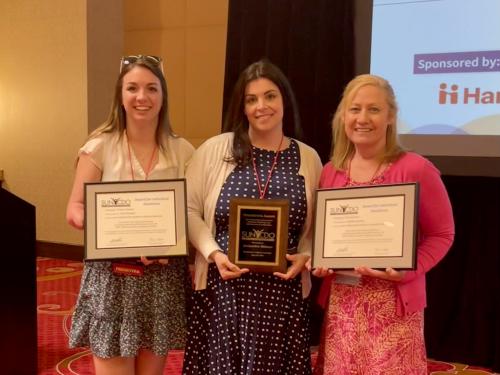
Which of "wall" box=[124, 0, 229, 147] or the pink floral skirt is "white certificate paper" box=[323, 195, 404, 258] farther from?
"wall" box=[124, 0, 229, 147]

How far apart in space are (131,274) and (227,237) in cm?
36

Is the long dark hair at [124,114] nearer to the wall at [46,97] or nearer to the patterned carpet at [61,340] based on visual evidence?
the patterned carpet at [61,340]

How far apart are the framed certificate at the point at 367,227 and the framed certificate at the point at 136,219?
48 cm

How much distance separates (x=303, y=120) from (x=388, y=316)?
7.13ft

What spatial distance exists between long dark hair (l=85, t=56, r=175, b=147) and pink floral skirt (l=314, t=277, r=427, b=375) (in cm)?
88

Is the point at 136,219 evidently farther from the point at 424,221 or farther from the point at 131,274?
the point at 424,221

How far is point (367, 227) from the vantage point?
1.80 meters

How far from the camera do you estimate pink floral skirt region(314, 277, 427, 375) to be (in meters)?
1.79

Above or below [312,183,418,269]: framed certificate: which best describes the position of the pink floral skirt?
below

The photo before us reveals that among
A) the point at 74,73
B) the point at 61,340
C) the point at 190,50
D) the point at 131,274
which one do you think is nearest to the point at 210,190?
the point at 131,274

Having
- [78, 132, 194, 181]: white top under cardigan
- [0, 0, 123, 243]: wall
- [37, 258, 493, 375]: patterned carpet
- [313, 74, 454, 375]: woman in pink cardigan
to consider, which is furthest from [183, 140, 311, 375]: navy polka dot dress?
[0, 0, 123, 243]: wall

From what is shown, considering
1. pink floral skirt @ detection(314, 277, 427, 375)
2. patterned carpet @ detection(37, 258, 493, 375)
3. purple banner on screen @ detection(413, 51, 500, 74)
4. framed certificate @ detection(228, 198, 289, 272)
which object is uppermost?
purple banner on screen @ detection(413, 51, 500, 74)

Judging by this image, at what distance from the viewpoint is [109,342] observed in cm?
194

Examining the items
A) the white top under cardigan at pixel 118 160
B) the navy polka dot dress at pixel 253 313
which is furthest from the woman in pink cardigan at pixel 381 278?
the white top under cardigan at pixel 118 160
